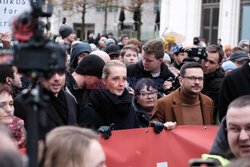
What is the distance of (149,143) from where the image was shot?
430 centimetres

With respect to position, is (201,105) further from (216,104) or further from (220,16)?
(220,16)

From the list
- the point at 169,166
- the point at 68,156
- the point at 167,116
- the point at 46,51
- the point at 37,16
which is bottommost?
the point at 169,166

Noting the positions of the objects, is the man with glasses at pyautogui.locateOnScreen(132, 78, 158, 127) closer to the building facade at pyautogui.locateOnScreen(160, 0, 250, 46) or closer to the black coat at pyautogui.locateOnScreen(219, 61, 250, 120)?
the black coat at pyautogui.locateOnScreen(219, 61, 250, 120)

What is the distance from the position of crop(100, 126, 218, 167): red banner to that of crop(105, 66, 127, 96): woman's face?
0.45 metres

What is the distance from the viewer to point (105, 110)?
13.9ft

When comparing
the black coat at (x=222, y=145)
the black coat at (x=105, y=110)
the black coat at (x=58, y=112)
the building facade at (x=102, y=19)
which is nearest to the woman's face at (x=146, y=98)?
the black coat at (x=105, y=110)

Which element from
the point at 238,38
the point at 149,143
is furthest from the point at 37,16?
the point at 238,38

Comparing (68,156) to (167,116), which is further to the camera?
(167,116)

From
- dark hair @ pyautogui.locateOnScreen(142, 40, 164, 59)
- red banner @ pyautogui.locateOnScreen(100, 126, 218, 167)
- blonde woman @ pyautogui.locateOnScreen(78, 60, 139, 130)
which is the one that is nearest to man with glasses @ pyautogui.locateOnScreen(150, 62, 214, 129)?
red banner @ pyautogui.locateOnScreen(100, 126, 218, 167)

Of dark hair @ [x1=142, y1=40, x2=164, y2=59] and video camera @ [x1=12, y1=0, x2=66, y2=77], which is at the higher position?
video camera @ [x1=12, y1=0, x2=66, y2=77]

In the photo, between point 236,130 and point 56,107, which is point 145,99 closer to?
point 56,107

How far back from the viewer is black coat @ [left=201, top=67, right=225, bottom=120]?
18.2 ft

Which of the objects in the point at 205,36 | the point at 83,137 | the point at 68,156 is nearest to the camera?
the point at 68,156

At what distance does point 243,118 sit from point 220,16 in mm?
21077
